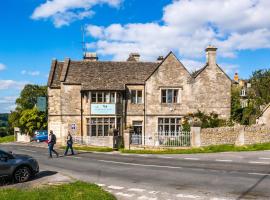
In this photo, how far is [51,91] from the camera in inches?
1625

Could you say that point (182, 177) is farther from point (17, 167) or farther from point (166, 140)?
point (166, 140)

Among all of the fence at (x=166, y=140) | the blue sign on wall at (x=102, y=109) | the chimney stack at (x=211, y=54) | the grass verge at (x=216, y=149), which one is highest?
the chimney stack at (x=211, y=54)

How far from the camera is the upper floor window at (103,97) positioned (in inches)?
1542

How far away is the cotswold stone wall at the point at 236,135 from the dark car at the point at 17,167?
1569 cm

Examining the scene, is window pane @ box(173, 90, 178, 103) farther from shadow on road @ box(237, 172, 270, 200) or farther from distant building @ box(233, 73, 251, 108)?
distant building @ box(233, 73, 251, 108)

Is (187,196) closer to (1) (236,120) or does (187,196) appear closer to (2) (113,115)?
(2) (113,115)

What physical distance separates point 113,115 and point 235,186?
Result: 2626 cm

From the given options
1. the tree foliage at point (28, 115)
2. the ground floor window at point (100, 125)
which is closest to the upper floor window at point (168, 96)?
the ground floor window at point (100, 125)

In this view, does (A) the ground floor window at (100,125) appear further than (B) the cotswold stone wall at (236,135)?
Yes

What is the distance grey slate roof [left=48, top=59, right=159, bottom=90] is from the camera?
1563 inches

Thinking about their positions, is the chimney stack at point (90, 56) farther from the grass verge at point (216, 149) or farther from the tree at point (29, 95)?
the tree at point (29, 95)

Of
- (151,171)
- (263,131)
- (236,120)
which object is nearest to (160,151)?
(263,131)

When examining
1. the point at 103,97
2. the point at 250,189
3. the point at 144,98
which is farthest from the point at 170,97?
the point at 250,189

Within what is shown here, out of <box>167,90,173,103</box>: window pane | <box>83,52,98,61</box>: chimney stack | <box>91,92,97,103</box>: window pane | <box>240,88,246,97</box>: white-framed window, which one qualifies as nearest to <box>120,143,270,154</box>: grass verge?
<box>167,90,173,103</box>: window pane
